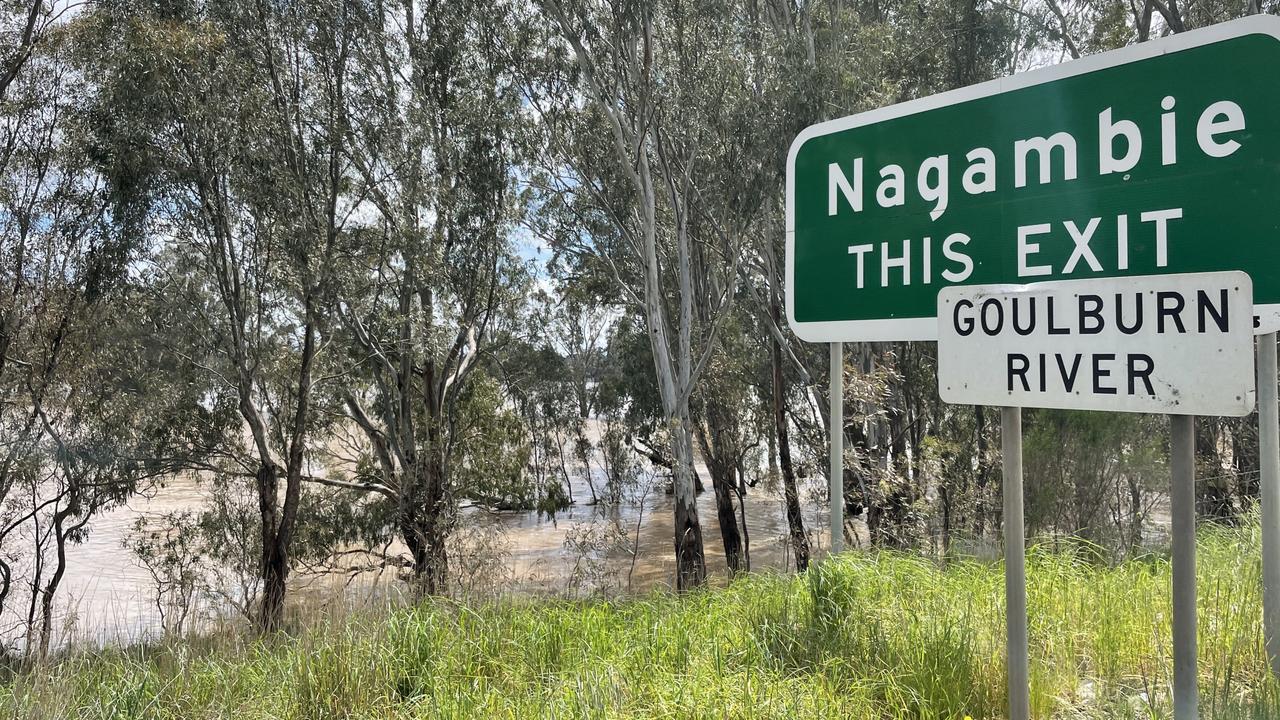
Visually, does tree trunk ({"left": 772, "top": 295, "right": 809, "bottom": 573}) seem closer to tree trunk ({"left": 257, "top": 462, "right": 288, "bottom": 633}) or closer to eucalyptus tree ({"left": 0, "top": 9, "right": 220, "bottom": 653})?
tree trunk ({"left": 257, "top": 462, "right": 288, "bottom": 633})

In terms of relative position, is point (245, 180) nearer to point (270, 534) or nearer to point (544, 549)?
point (270, 534)

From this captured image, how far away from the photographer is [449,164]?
13.3 m

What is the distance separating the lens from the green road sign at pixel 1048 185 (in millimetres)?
2414

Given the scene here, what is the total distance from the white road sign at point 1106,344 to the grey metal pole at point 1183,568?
11cm

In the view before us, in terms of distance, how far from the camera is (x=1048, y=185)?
9.19 ft

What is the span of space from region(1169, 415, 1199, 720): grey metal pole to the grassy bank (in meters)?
0.38

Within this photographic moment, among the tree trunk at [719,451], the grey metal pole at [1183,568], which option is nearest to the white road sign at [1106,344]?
the grey metal pole at [1183,568]

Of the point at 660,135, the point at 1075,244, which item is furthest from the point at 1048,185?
the point at 660,135

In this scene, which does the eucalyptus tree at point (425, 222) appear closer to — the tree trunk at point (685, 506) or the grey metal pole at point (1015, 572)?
the tree trunk at point (685, 506)

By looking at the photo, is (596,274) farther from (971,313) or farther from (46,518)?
(971,313)

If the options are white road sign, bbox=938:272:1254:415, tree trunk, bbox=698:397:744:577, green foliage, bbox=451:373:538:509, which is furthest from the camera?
tree trunk, bbox=698:397:744:577

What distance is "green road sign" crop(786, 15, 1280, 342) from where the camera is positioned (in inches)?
95.0

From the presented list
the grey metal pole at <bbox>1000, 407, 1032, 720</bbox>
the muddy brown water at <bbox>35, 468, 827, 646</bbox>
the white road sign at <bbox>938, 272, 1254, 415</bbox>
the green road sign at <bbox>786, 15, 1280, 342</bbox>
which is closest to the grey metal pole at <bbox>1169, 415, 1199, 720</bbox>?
the white road sign at <bbox>938, 272, 1254, 415</bbox>

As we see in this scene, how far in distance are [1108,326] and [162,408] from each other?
1311 centimetres
